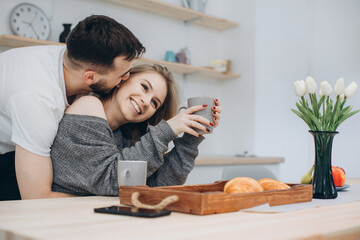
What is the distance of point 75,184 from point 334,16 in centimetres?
346

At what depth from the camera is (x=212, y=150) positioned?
3.95m

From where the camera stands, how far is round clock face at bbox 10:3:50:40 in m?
2.73

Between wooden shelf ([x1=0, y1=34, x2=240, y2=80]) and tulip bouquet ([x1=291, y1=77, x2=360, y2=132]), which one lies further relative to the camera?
wooden shelf ([x1=0, y1=34, x2=240, y2=80])

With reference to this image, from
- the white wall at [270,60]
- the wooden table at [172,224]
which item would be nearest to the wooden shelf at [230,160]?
the white wall at [270,60]

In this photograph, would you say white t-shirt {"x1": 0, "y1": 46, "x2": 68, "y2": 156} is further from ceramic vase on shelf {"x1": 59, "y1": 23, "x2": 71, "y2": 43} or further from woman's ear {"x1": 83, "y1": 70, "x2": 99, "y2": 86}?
ceramic vase on shelf {"x1": 59, "y1": 23, "x2": 71, "y2": 43}

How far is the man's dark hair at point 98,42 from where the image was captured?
4.51 feet

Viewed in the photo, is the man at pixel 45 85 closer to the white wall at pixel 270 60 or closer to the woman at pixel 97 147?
the woman at pixel 97 147

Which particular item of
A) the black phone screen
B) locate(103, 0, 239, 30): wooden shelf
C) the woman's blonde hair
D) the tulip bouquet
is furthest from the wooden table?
locate(103, 0, 239, 30): wooden shelf

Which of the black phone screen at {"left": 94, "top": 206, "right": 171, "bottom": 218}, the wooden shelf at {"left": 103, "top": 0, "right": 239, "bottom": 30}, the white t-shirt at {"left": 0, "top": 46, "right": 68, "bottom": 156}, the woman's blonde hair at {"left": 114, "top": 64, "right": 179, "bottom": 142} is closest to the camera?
the black phone screen at {"left": 94, "top": 206, "right": 171, "bottom": 218}

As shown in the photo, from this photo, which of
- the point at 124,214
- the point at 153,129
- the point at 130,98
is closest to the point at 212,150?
the point at 130,98

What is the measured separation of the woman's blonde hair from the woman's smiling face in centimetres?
5

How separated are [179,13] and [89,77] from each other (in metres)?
2.30


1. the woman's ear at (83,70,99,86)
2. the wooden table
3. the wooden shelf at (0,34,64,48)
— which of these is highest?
the wooden shelf at (0,34,64,48)

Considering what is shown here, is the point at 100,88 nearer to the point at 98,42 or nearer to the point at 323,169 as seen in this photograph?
the point at 98,42
